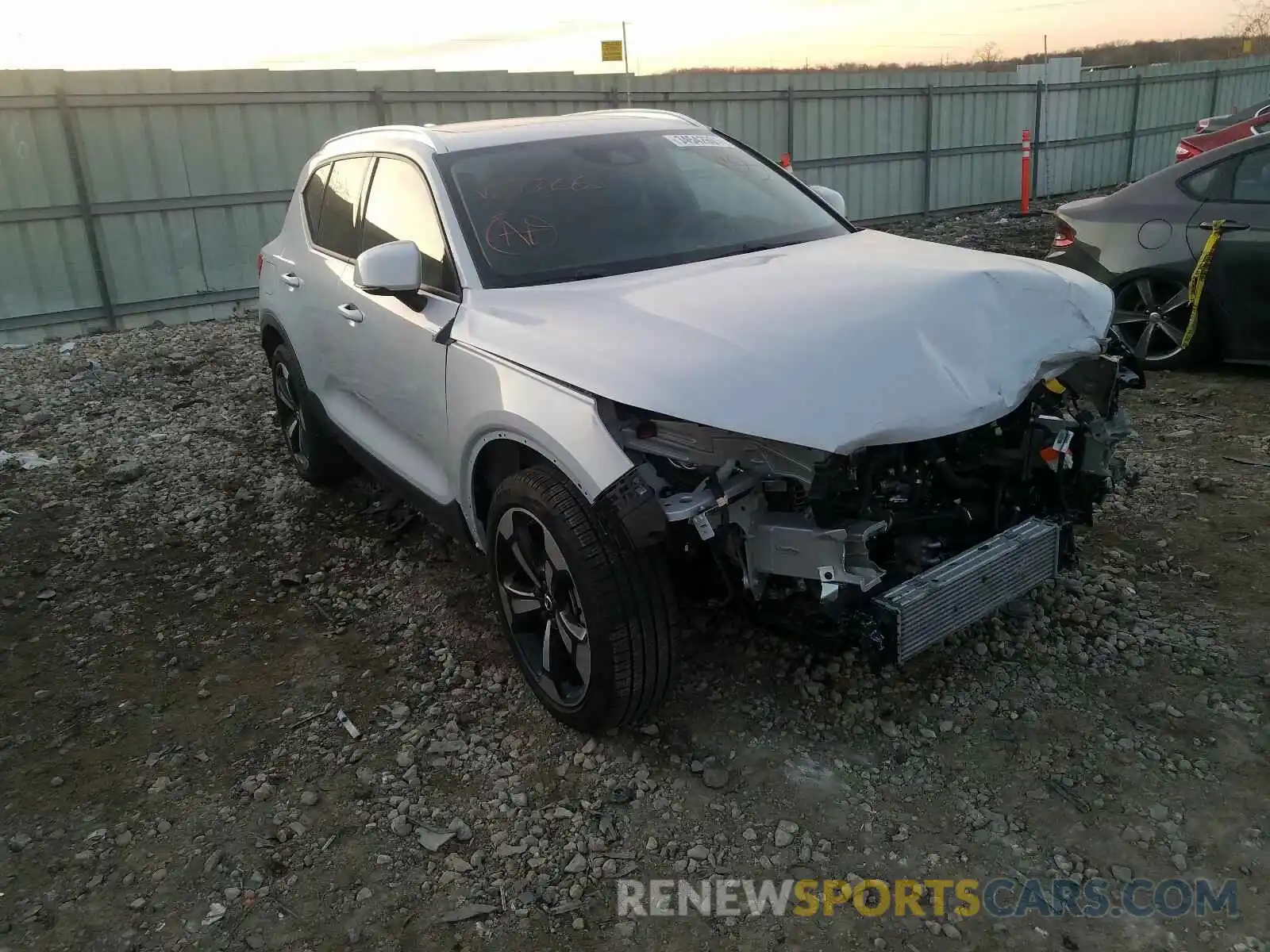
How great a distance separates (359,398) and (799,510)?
2.37 meters

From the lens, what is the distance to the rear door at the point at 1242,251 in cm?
577

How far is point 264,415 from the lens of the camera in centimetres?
692

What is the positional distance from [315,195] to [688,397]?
3.28 m

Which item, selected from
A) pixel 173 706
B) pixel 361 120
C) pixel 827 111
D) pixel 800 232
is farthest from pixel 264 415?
pixel 827 111

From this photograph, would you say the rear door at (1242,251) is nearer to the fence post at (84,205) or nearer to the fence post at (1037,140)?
the fence post at (84,205)

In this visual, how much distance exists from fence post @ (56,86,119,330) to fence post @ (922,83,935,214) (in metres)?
12.8

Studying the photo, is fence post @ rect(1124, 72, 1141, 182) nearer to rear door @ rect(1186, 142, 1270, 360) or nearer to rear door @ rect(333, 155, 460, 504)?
rear door @ rect(1186, 142, 1270, 360)

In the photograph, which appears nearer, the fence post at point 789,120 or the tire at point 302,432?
the tire at point 302,432

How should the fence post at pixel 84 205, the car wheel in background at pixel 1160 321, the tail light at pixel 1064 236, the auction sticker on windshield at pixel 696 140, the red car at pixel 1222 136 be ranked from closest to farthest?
1. the auction sticker on windshield at pixel 696 140
2. the car wheel in background at pixel 1160 321
3. the tail light at pixel 1064 236
4. the red car at pixel 1222 136
5. the fence post at pixel 84 205

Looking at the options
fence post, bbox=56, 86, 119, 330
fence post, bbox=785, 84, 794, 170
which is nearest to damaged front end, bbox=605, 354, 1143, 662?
fence post, bbox=56, 86, 119, 330

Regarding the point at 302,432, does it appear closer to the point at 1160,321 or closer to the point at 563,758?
the point at 563,758

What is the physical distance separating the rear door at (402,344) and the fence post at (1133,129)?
19.9 meters

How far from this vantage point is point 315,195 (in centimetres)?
507

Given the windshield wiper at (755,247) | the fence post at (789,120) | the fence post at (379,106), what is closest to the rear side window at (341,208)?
the windshield wiper at (755,247)
